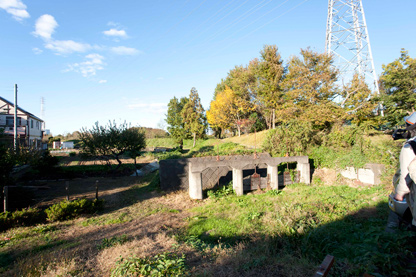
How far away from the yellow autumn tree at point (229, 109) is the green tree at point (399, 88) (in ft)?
54.9

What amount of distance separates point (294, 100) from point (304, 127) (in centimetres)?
850

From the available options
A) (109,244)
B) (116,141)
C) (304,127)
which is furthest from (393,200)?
(116,141)

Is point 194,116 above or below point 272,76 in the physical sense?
below

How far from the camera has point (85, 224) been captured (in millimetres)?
7184

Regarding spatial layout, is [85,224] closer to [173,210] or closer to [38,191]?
[173,210]

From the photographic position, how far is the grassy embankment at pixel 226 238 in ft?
10.5

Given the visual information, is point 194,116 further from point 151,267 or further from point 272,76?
point 151,267

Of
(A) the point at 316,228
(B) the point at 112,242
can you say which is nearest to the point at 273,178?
(A) the point at 316,228

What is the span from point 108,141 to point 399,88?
75.8 feet

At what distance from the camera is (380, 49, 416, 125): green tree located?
16109 millimetres

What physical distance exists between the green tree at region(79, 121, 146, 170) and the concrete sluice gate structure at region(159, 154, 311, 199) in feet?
22.2

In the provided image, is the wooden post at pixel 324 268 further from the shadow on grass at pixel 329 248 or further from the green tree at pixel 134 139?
the green tree at pixel 134 139

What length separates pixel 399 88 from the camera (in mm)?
17078

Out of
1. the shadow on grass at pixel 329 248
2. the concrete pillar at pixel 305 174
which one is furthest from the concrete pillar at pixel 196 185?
the concrete pillar at pixel 305 174
